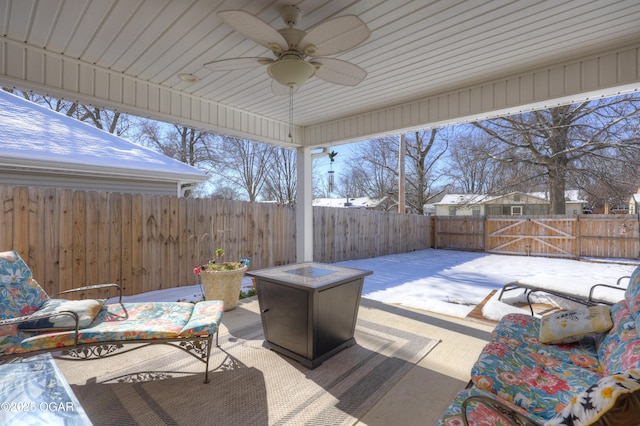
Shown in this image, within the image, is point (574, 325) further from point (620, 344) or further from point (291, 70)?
point (291, 70)

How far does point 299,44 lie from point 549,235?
1078cm

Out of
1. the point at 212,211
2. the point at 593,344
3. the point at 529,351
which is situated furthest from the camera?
the point at 212,211

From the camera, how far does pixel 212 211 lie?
17.9ft

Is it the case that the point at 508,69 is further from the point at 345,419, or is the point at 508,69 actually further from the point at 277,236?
the point at 277,236

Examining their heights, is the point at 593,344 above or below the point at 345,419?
above

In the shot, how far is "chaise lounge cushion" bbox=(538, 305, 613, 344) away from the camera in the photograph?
194 centimetres

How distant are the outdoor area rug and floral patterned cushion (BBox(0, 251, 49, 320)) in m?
0.57

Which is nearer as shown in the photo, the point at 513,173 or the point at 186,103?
the point at 186,103

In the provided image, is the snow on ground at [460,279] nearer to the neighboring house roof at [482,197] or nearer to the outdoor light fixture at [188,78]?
the outdoor light fixture at [188,78]

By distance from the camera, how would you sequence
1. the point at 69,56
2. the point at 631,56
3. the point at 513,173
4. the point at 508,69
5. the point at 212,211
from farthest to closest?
1. the point at 513,173
2. the point at 212,211
3. the point at 508,69
4. the point at 69,56
5. the point at 631,56

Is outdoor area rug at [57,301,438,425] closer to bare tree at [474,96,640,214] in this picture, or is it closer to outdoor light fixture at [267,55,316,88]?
outdoor light fixture at [267,55,316,88]

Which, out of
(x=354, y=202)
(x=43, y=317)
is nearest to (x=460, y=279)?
(x=43, y=317)

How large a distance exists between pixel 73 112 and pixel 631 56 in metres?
14.0

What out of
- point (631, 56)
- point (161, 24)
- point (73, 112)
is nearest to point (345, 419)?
point (161, 24)
